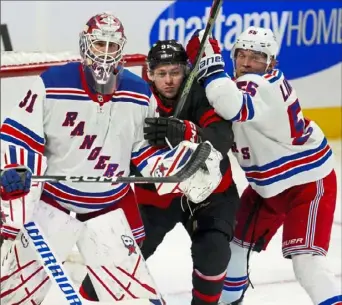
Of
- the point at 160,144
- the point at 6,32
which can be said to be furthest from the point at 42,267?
the point at 6,32

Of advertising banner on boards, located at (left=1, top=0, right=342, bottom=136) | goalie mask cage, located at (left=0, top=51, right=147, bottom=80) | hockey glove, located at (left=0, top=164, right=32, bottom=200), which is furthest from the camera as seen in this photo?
advertising banner on boards, located at (left=1, top=0, right=342, bottom=136)

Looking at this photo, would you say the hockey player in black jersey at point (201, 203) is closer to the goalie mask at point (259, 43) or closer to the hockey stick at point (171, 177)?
the hockey stick at point (171, 177)

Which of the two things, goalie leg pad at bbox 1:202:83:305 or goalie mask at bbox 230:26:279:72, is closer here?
goalie leg pad at bbox 1:202:83:305

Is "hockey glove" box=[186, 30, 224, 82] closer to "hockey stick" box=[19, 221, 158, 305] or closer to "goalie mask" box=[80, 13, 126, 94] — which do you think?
"goalie mask" box=[80, 13, 126, 94]

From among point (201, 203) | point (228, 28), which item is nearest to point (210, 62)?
point (201, 203)

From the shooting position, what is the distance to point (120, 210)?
2.81 m

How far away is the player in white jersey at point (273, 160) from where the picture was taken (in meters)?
3.00

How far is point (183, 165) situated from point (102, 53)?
366 mm

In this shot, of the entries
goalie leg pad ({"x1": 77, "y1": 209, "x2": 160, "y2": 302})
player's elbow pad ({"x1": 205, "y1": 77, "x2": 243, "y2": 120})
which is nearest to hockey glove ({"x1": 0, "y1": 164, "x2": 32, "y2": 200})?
goalie leg pad ({"x1": 77, "y1": 209, "x2": 160, "y2": 302})

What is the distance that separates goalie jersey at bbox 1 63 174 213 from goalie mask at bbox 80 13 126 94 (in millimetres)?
28

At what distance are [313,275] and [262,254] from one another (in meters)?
1.15

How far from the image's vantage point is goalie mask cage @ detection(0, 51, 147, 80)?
4137 mm

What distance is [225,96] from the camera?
9.62 feet

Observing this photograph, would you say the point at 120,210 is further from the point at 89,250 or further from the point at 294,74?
the point at 294,74
